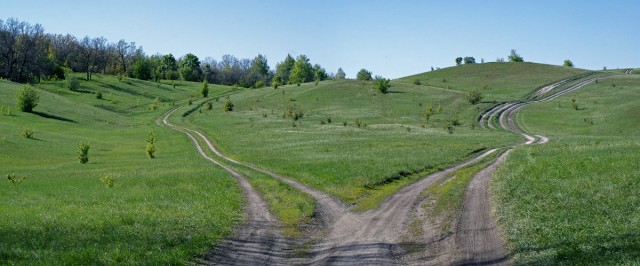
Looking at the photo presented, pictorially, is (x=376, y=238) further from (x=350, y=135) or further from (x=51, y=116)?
(x=51, y=116)

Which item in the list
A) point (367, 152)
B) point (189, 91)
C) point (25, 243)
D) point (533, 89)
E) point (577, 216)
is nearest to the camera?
point (25, 243)

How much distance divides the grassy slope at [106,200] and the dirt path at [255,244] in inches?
24.0

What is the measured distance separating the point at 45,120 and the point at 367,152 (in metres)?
55.4

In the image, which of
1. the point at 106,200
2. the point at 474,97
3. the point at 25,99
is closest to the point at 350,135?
the point at 474,97

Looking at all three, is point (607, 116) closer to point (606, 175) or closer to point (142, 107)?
point (606, 175)

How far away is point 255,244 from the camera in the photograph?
18891 millimetres

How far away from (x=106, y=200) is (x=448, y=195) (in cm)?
1738

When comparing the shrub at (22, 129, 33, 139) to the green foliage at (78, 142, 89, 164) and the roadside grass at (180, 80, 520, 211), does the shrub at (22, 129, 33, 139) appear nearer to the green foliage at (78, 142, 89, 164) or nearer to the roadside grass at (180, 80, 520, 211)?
the green foliage at (78, 142, 89, 164)

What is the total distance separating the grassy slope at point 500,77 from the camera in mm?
126625

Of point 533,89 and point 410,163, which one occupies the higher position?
point 533,89

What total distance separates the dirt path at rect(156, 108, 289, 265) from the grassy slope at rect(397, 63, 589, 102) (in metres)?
93.6

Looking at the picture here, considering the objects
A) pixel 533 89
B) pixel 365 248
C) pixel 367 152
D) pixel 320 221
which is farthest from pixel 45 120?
pixel 533 89

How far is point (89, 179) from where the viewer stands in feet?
129

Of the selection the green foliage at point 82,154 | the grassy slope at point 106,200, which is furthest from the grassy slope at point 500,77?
the green foliage at point 82,154
